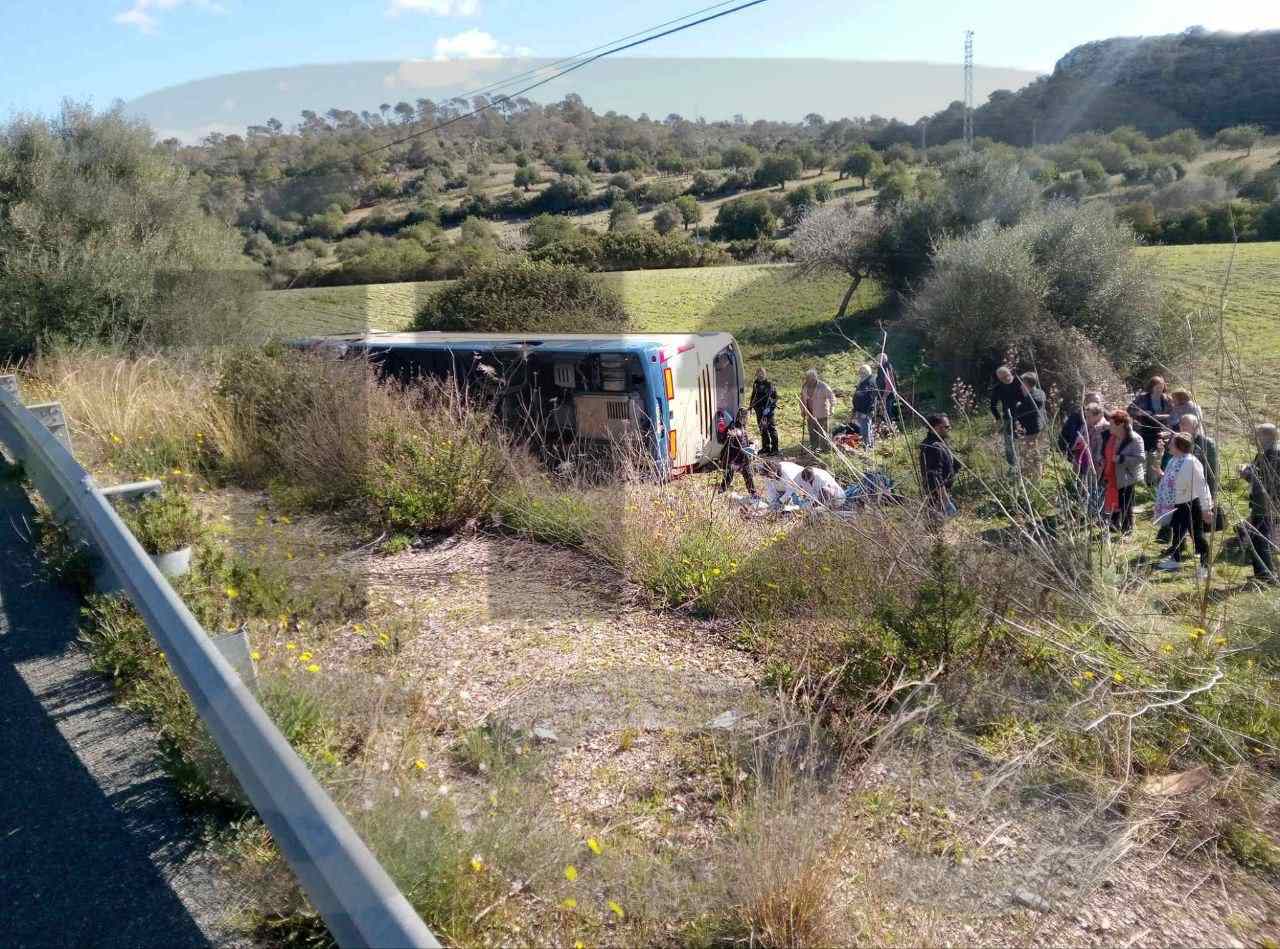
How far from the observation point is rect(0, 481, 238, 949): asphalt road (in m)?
2.43

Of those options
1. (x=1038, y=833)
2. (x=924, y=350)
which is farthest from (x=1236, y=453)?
(x=1038, y=833)

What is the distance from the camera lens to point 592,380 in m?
13.6

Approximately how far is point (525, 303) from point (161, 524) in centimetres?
1835

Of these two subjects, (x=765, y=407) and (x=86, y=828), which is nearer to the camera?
(x=86, y=828)

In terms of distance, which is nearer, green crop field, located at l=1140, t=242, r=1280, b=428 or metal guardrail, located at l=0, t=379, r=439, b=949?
metal guardrail, located at l=0, t=379, r=439, b=949

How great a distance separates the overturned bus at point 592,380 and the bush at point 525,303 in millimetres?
6352

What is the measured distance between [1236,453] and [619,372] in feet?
28.8

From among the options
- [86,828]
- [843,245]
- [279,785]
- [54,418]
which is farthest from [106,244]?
[843,245]

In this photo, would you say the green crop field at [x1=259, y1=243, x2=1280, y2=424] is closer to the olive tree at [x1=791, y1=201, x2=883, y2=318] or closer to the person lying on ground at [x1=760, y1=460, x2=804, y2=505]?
the olive tree at [x1=791, y1=201, x2=883, y2=318]

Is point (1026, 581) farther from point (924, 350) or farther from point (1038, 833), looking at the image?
point (924, 350)

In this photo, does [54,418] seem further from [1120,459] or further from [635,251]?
[635,251]

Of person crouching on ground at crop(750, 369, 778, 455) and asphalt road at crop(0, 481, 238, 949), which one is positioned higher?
asphalt road at crop(0, 481, 238, 949)

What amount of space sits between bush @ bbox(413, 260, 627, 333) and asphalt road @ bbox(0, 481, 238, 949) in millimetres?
17512

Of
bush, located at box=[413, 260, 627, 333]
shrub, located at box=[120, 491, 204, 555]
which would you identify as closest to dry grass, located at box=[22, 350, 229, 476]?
shrub, located at box=[120, 491, 204, 555]
